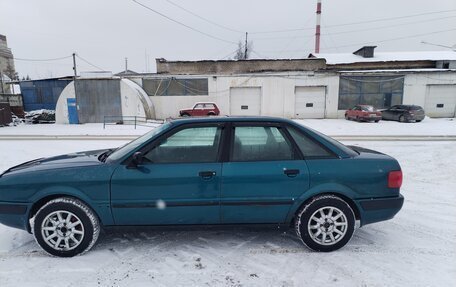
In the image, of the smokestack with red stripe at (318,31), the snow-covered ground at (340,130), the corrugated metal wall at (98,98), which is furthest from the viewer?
the smokestack with red stripe at (318,31)

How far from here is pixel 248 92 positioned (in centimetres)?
2448

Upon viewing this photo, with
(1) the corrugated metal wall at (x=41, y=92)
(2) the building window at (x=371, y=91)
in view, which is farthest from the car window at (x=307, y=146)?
(1) the corrugated metal wall at (x=41, y=92)

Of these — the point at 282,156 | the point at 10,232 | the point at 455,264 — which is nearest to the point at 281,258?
the point at 282,156

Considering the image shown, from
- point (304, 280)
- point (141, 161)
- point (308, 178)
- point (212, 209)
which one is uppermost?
point (141, 161)

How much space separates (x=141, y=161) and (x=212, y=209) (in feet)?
3.17

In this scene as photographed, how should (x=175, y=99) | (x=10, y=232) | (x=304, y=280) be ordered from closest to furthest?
(x=304, y=280), (x=10, y=232), (x=175, y=99)

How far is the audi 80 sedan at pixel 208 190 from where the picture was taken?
3010 mm

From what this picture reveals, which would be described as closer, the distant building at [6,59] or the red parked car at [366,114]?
the red parked car at [366,114]

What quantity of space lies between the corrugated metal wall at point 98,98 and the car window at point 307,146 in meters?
19.8

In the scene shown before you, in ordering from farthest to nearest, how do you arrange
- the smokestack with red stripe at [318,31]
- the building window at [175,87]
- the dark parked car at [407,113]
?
1. the smokestack with red stripe at [318,31]
2. the building window at [175,87]
3. the dark parked car at [407,113]

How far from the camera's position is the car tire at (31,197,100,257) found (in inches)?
118

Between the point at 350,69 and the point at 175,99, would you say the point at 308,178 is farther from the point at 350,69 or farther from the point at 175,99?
the point at 350,69

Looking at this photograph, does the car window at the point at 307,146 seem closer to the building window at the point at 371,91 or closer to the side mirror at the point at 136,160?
the side mirror at the point at 136,160

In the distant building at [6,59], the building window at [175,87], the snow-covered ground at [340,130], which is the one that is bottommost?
the snow-covered ground at [340,130]
